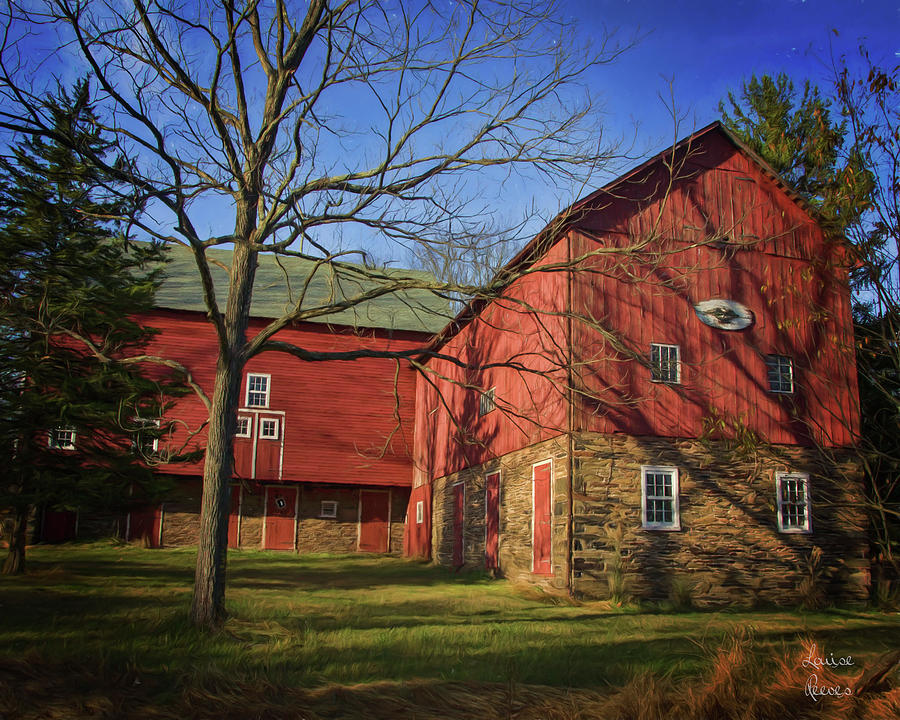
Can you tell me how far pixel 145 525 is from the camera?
80.9ft

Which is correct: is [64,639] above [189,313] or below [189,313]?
below

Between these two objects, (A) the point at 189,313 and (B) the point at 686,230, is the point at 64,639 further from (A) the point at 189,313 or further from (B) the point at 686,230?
(A) the point at 189,313

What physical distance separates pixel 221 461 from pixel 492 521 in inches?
369

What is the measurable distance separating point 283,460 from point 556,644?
1733 cm

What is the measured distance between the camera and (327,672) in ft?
24.9

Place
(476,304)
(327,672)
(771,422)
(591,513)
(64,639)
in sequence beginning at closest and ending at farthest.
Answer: (327,672) → (64,639) → (591,513) → (771,422) → (476,304)

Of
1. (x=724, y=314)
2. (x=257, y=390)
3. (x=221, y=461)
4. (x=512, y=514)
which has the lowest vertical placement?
(x=512, y=514)

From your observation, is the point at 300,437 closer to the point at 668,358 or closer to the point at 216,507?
the point at 668,358

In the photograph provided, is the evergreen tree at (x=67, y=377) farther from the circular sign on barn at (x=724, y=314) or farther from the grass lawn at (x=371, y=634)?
the circular sign on barn at (x=724, y=314)

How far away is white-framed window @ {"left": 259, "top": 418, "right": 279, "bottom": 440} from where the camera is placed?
2509cm

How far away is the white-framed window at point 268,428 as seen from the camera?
25094 millimetres

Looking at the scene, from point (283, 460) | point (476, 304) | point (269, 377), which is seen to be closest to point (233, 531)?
point (283, 460)

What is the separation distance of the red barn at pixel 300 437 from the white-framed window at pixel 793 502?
12.4m
